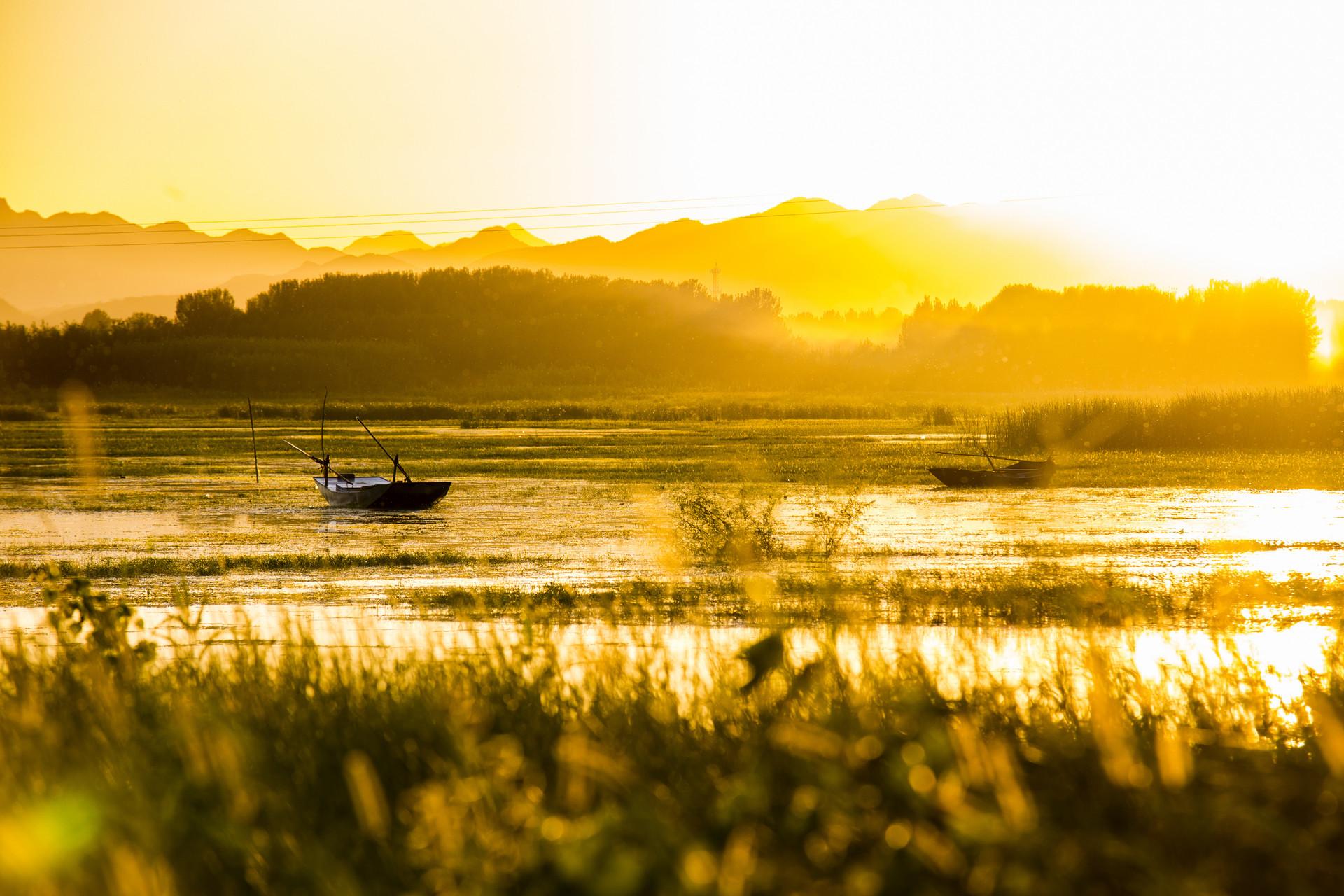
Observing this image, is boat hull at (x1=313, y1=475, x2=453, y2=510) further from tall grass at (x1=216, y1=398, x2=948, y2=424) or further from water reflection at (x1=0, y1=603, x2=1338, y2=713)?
tall grass at (x1=216, y1=398, x2=948, y2=424)

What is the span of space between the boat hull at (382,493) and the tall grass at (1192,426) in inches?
1198

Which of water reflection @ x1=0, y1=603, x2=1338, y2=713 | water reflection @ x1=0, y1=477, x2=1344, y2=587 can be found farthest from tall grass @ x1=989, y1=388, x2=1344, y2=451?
water reflection @ x1=0, y1=603, x2=1338, y2=713

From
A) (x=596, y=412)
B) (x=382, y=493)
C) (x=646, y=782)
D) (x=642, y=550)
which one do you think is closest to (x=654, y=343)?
(x=596, y=412)

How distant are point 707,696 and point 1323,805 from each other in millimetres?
3671

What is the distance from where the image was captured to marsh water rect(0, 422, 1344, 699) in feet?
44.8

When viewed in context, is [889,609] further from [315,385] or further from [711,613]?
[315,385]

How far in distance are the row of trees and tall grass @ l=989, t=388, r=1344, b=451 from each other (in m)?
80.5

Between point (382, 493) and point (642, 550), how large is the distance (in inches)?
430

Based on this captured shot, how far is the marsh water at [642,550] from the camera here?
13.6 metres

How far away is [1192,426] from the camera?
197 feet

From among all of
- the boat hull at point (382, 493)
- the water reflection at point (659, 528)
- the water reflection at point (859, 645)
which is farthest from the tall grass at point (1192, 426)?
the water reflection at point (859, 645)

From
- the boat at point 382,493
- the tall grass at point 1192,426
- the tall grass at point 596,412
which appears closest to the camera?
the boat at point 382,493

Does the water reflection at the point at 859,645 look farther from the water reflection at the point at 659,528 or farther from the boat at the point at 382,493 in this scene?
the boat at the point at 382,493

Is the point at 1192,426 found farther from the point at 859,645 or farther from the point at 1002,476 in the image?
the point at 859,645
